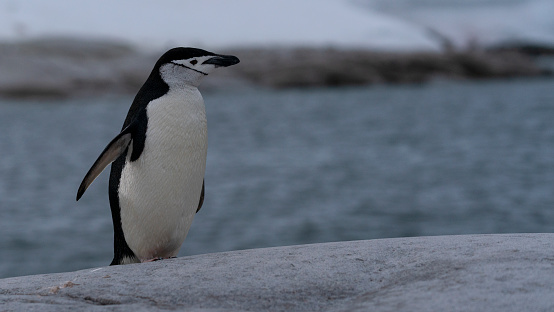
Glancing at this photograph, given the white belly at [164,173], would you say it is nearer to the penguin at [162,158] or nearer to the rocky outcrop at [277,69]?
the penguin at [162,158]

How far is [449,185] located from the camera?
19453mm

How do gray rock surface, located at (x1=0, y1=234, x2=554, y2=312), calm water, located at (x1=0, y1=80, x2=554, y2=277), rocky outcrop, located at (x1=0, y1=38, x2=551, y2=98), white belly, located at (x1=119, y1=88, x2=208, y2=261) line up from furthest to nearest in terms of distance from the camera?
rocky outcrop, located at (x1=0, y1=38, x2=551, y2=98) < calm water, located at (x1=0, y1=80, x2=554, y2=277) < white belly, located at (x1=119, y1=88, x2=208, y2=261) < gray rock surface, located at (x1=0, y1=234, x2=554, y2=312)

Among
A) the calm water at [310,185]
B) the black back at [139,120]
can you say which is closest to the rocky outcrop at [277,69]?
the calm water at [310,185]

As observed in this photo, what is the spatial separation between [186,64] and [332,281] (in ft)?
5.38

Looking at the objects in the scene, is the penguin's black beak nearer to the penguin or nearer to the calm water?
the penguin

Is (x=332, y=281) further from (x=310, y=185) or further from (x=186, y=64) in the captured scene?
(x=310, y=185)

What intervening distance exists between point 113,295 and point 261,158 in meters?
23.7

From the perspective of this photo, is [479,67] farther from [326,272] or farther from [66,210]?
[326,272]

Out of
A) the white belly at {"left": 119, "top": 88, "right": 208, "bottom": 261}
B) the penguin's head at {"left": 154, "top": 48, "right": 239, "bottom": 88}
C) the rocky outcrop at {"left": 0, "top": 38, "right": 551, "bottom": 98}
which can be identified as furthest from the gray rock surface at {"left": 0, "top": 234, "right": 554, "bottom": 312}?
the rocky outcrop at {"left": 0, "top": 38, "right": 551, "bottom": 98}

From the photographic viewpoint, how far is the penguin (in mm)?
3889

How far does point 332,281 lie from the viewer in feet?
9.01

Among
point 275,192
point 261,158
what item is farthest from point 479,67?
point 275,192

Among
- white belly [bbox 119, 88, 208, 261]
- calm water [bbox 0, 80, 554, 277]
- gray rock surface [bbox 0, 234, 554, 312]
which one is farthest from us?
calm water [bbox 0, 80, 554, 277]

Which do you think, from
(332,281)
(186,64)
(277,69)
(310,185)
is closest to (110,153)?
(186,64)
